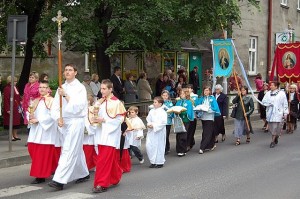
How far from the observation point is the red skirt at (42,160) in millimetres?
9016

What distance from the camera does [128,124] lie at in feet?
33.5

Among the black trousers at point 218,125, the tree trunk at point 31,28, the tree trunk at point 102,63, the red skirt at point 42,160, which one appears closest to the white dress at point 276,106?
the black trousers at point 218,125

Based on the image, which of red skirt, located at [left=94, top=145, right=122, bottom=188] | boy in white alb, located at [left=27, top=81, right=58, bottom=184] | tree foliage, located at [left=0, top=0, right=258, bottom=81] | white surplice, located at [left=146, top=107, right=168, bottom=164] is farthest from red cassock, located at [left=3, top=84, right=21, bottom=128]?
red skirt, located at [left=94, top=145, right=122, bottom=188]

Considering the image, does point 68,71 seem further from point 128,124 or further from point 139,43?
point 139,43

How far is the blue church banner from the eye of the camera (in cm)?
1526

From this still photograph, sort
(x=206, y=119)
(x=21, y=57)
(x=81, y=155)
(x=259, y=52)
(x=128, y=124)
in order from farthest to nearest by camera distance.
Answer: (x=259, y=52), (x=21, y=57), (x=206, y=119), (x=128, y=124), (x=81, y=155)

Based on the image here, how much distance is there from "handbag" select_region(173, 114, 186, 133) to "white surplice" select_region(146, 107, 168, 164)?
96 cm

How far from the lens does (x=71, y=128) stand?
8602 mm

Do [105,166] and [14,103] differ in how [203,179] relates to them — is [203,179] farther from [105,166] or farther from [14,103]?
[14,103]

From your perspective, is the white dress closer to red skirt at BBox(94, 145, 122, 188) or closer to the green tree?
the green tree

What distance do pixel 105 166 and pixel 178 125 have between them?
12.7 ft

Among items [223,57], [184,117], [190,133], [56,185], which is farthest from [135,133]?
[223,57]

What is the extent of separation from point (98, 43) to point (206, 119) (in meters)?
4.29

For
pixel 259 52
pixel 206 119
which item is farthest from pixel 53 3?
pixel 259 52
